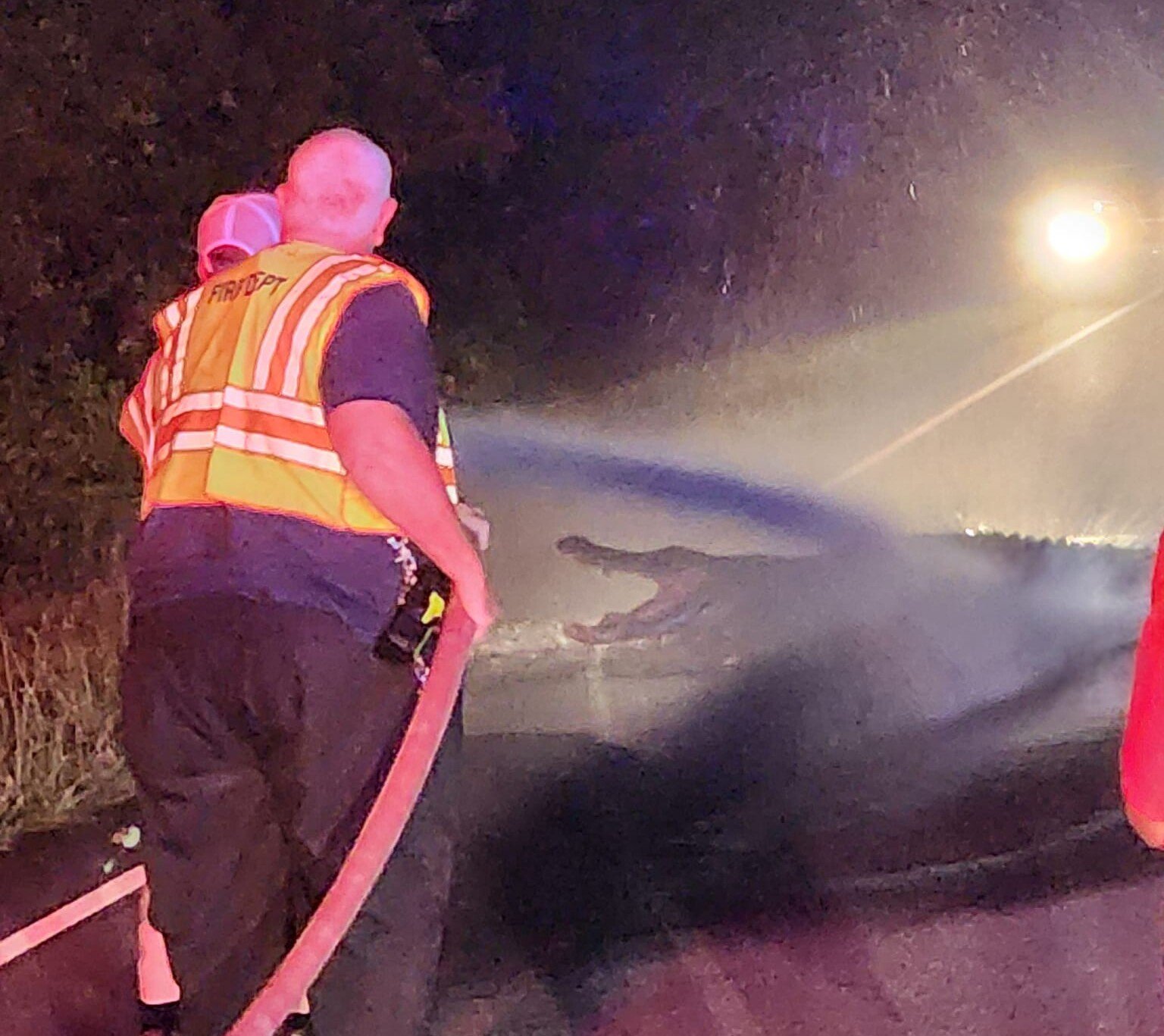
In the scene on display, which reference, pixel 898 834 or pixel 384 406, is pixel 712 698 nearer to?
pixel 898 834

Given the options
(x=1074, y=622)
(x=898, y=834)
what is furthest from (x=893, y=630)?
(x=898, y=834)

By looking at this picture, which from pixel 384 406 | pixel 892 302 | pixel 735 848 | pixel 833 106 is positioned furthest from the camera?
pixel 892 302

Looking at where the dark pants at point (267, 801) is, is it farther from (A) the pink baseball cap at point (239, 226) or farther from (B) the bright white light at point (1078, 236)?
(B) the bright white light at point (1078, 236)

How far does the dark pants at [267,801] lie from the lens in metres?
2.99

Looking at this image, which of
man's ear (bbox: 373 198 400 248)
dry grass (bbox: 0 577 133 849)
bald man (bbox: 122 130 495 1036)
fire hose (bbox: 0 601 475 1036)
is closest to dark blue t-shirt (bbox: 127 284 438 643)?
bald man (bbox: 122 130 495 1036)

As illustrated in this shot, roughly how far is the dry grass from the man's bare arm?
2.96m

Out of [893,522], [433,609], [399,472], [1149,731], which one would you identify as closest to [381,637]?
[433,609]

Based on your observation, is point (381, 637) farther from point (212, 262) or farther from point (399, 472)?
point (212, 262)

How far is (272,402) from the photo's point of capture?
9.91 feet

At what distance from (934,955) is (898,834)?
1175 millimetres

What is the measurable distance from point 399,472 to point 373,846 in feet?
2.30

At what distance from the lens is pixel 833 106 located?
1895 cm

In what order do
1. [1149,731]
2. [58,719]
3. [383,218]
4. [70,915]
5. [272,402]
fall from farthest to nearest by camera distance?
[58,719] < [70,915] < [383,218] < [272,402] < [1149,731]

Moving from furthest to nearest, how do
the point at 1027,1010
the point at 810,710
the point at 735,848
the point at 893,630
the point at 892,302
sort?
1. the point at 892,302
2. the point at 893,630
3. the point at 810,710
4. the point at 735,848
5. the point at 1027,1010
